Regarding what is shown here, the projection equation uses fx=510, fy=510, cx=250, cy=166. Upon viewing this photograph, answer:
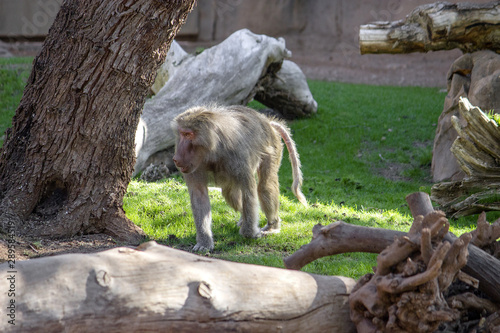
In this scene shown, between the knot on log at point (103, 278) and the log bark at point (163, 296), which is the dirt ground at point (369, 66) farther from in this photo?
the knot on log at point (103, 278)

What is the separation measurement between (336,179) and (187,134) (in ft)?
14.8

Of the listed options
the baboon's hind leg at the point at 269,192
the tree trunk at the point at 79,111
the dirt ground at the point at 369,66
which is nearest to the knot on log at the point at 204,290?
the tree trunk at the point at 79,111

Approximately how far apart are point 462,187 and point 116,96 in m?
4.90

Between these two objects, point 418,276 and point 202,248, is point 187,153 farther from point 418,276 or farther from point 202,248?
point 418,276

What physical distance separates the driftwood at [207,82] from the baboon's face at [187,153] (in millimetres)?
2970

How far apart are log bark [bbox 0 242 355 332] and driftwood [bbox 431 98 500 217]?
4365 millimetres

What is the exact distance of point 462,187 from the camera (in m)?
7.20

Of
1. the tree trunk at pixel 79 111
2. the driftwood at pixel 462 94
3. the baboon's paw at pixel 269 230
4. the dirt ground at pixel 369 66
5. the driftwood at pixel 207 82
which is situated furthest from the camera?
the dirt ground at pixel 369 66

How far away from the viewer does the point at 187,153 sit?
5.56 m

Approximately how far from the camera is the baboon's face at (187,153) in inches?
219

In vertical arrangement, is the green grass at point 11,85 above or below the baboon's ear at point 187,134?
below

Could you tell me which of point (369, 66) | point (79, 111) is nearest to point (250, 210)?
point (79, 111)

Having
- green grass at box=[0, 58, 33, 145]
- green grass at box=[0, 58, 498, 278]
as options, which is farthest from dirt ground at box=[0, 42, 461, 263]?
green grass at box=[0, 58, 33, 145]

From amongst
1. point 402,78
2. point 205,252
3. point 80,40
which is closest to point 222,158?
point 205,252
